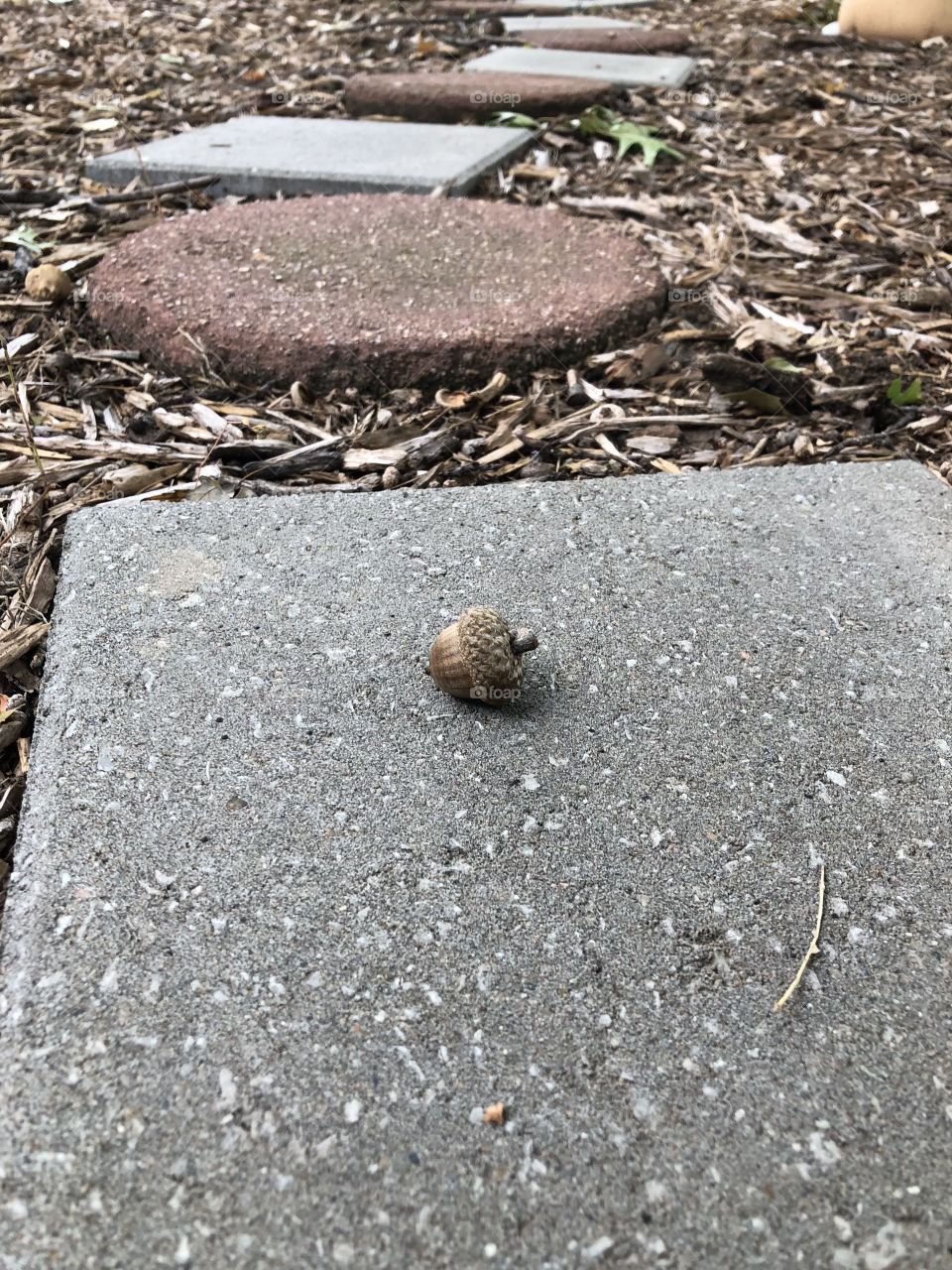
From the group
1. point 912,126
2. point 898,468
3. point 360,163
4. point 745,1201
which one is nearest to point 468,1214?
point 745,1201

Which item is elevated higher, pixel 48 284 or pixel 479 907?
pixel 48 284

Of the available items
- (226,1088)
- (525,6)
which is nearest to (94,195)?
(226,1088)

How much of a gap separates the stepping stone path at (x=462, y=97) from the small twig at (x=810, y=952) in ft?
11.9

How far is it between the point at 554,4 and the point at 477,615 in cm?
593

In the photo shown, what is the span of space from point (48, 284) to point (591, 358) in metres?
1.34

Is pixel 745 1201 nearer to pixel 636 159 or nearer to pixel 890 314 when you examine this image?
pixel 890 314

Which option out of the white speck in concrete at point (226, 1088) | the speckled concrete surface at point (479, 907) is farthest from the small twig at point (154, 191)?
the white speck in concrete at point (226, 1088)

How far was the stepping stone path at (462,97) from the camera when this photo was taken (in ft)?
13.2

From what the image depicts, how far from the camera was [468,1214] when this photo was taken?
898 millimetres

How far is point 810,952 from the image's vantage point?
112cm

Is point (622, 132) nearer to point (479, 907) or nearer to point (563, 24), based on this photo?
point (563, 24)
